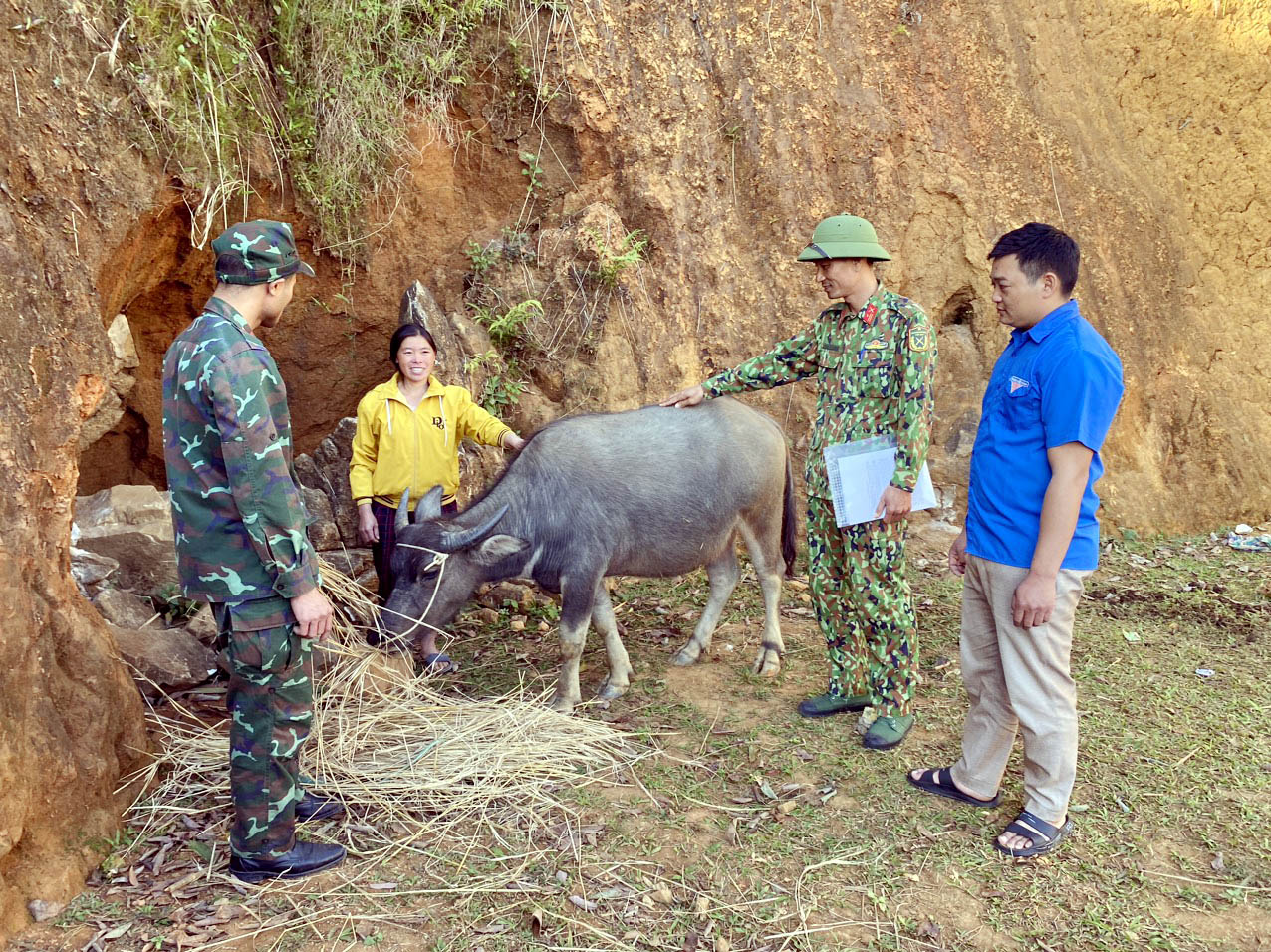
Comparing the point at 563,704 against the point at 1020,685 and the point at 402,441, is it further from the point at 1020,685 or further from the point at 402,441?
the point at 1020,685

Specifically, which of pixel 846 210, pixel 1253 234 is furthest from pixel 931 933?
pixel 1253 234

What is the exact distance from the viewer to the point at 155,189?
17.2ft

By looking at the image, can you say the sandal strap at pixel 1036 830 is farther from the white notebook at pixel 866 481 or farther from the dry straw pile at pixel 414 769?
the dry straw pile at pixel 414 769

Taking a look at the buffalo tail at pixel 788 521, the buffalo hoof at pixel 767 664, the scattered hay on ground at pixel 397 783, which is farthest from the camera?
the buffalo tail at pixel 788 521

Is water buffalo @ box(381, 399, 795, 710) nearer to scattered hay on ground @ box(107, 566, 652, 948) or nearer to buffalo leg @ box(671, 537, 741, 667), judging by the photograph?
buffalo leg @ box(671, 537, 741, 667)

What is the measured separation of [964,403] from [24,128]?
7048 millimetres

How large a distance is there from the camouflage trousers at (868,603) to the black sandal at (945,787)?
0.46 meters

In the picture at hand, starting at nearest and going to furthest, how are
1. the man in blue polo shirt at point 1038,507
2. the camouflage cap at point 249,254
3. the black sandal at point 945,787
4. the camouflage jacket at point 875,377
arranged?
the camouflage cap at point 249,254
the man in blue polo shirt at point 1038,507
the black sandal at point 945,787
the camouflage jacket at point 875,377

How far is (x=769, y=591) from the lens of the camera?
5.82 m

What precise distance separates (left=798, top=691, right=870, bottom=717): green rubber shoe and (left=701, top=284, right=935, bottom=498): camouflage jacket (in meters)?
1.24

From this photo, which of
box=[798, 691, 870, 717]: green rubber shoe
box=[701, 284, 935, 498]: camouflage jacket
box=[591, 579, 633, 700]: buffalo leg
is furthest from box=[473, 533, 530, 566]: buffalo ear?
box=[798, 691, 870, 717]: green rubber shoe

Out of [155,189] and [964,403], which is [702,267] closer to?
[964,403]

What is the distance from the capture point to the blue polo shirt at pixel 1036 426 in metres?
3.40

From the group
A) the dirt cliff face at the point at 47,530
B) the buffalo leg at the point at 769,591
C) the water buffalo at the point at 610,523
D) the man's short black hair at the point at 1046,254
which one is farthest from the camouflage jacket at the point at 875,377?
the dirt cliff face at the point at 47,530
